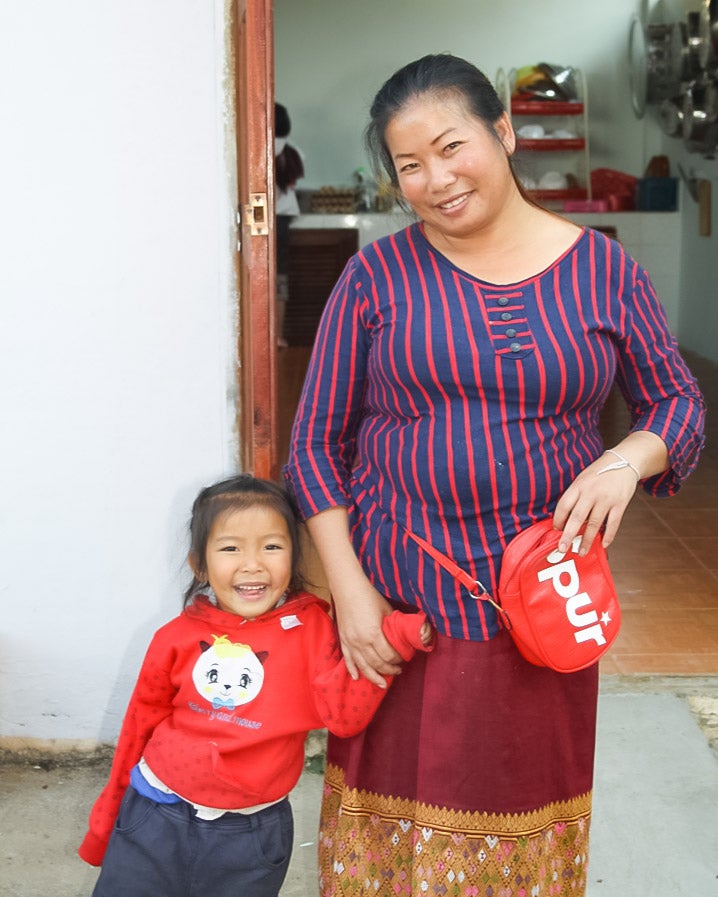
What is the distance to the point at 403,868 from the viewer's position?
1.68 meters

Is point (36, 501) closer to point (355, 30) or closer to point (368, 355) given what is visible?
point (368, 355)

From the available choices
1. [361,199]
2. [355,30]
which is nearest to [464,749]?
[361,199]

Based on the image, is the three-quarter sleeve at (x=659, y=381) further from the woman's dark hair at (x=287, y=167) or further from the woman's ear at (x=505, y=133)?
the woman's dark hair at (x=287, y=167)

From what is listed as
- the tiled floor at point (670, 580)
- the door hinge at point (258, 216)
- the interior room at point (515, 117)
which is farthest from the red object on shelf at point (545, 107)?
the door hinge at point (258, 216)

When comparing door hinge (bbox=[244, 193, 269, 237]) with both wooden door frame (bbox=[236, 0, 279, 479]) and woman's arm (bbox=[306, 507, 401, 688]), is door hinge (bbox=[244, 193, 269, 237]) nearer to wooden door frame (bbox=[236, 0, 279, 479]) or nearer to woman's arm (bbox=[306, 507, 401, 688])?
wooden door frame (bbox=[236, 0, 279, 479])

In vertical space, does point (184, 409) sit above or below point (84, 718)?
above

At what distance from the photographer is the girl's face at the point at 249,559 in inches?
67.6

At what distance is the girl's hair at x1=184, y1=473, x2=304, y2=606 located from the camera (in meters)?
1.75

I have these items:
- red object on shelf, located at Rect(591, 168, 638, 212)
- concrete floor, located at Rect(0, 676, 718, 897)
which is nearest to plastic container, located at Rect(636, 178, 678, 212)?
red object on shelf, located at Rect(591, 168, 638, 212)

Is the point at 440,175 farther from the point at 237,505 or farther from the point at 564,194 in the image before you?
the point at 564,194

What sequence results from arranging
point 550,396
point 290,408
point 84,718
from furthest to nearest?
point 290,408 → point 84,718 → point 550,396

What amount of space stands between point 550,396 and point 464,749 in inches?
19.5

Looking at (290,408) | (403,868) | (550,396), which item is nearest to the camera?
(550,396)

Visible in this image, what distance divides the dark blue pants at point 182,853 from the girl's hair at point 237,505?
1.18 feet
